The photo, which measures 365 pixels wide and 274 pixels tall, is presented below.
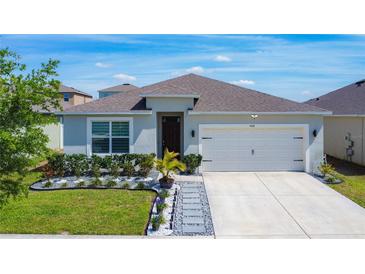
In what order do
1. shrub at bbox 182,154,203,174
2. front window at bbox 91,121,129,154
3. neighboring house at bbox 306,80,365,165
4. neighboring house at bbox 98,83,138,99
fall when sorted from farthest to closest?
neighboring house at bbox 98,83,138,99 < neighboring house at bbox 306,80,365,165 < front window at bbox 91,121,129,154 < shrub at bbox 182,154,203,174

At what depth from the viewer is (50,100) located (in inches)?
249

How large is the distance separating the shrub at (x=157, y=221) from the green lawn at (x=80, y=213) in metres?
0.31

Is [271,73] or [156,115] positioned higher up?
[271,73]

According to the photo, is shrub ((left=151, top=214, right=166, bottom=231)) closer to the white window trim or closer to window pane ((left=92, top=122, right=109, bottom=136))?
the white window trim

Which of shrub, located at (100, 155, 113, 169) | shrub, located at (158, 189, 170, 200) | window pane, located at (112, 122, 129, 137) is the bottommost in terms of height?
shrub, located at (158, 189, 170, 200)

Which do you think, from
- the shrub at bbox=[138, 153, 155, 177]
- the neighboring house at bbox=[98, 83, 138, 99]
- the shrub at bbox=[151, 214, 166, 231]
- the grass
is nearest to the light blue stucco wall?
the shrub at bbox=[138, 153, 155, 177]

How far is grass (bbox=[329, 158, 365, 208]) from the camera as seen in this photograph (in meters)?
10.9

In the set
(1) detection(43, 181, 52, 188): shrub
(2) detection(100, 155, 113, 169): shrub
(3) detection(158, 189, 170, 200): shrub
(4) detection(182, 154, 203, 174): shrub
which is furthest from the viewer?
(4) detection(182, 154, 203, 174): shrub

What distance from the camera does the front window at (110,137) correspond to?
14.7 m

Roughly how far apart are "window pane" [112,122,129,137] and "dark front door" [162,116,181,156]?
1886 millimetres

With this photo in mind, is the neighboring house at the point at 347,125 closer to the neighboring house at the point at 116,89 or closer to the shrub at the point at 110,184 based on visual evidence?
the shrub at the point at 110,184
